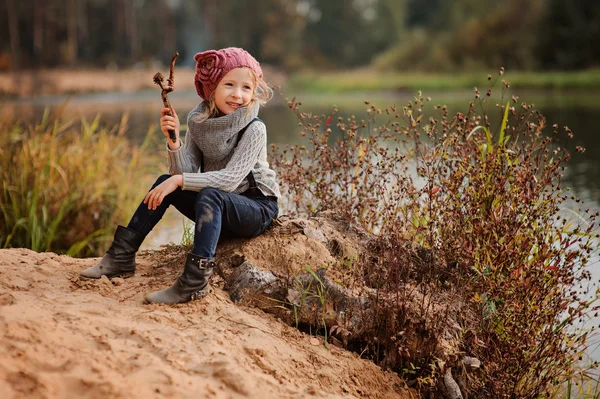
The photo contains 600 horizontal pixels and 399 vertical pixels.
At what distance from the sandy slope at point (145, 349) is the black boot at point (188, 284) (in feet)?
0.16

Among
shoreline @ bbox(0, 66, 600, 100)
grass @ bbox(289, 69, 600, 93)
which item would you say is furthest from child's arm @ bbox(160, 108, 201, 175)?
grass @ bbox(289, 69, 600, 93)

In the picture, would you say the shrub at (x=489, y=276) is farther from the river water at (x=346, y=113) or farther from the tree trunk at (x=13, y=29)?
the tree trunk at (x=13, y=29)

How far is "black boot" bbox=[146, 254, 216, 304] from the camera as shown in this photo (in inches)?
126

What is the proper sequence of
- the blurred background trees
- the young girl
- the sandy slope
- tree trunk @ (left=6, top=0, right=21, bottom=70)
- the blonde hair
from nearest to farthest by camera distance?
the sandy slope → the young girl → the blonde hair → the blurred background trees → tree trunk @ (left=6, top=0, right=21, bottom=70)

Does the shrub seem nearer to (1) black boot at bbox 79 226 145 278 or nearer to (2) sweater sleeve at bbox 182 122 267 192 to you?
(2) sweater sleeve at bbox 182 122 267 192

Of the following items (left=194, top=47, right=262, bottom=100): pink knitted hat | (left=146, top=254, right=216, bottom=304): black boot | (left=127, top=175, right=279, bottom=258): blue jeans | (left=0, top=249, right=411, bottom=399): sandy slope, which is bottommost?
(left=0, top=249, right=411, bottom=399): sandy slope

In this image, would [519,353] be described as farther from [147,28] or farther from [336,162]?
[147,28]

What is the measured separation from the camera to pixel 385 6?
41.9 m

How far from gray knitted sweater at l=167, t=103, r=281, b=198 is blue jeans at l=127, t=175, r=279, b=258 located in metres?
0.07

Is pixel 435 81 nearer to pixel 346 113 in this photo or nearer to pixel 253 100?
pixel 346 113

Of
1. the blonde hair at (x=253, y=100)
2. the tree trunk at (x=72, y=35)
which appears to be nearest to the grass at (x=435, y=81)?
the tree trunk at (x=72, y=35)

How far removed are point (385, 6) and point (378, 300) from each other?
134ft

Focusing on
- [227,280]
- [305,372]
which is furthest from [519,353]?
[227,280]

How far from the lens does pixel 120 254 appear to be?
11.5 ft
